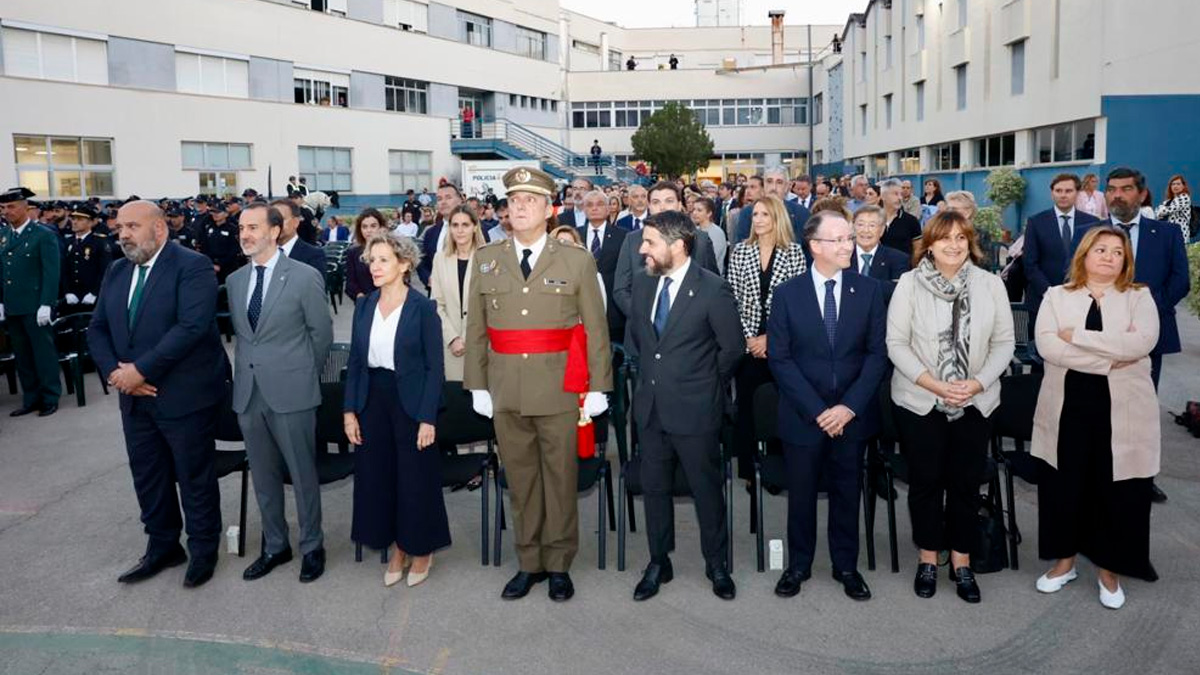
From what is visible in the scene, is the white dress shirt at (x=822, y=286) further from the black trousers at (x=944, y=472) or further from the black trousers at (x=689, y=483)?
the black trousers at (x=689, y=483)

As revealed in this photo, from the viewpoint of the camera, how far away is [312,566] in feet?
16.9

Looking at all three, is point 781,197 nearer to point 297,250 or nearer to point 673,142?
point 297,250

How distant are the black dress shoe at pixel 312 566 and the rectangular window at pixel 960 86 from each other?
Answer: 24.5m

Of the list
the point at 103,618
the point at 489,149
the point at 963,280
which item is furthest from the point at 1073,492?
the point at 489,149

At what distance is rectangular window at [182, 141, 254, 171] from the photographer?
28328mm

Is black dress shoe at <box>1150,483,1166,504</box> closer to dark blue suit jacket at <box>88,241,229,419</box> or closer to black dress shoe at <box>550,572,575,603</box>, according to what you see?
black dress shoe at <box>550,572,575,603</box>

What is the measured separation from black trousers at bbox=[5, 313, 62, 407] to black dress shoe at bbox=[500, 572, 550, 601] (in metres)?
6.31

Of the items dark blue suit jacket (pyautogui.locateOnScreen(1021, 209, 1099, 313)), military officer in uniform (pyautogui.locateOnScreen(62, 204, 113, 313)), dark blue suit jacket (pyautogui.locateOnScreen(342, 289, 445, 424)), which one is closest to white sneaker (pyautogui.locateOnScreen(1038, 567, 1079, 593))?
dark blue suit jacket (pyautogui.locateOnScreen(1021, 209, 1099, 313))

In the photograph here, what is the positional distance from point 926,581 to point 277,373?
3.49 metres

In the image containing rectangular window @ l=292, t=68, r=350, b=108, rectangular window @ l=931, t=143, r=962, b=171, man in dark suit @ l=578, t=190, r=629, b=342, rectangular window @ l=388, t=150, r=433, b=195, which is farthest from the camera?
rectangular window @ l=388, t=150, r=433, b=195

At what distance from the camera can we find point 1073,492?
4.69 meters

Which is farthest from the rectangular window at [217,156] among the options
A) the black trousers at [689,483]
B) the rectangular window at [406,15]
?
the black trousers at [689,483]

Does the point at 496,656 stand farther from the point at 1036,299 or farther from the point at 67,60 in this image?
the point at 67,60

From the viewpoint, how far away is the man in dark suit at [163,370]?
4.99m
